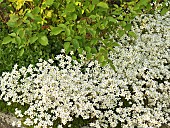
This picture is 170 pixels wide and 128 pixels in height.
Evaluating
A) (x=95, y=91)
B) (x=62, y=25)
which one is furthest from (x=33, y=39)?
(x=95, y=91)

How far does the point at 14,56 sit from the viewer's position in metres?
3.91

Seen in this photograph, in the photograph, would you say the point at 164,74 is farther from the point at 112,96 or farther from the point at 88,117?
the point at 88,117

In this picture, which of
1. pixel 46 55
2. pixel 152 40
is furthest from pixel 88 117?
pixel 152 40

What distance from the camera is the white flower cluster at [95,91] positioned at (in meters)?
3.49

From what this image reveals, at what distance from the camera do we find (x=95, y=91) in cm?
366

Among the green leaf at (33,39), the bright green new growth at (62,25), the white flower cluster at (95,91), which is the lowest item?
the white flower cluster at (95,91)

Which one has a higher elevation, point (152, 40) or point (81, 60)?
point (152, 40)

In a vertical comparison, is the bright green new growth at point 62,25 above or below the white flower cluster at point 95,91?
above

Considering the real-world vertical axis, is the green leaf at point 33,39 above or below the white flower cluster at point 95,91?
above

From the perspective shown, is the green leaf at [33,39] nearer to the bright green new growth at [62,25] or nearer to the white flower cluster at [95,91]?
the bright green new growth at [62,25]

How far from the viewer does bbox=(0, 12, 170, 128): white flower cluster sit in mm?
3488

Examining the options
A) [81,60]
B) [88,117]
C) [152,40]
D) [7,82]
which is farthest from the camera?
[152,40]

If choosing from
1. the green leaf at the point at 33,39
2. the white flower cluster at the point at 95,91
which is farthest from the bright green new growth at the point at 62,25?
the white flower cluster at the point at 95,91

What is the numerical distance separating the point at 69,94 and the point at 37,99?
0.35 m
